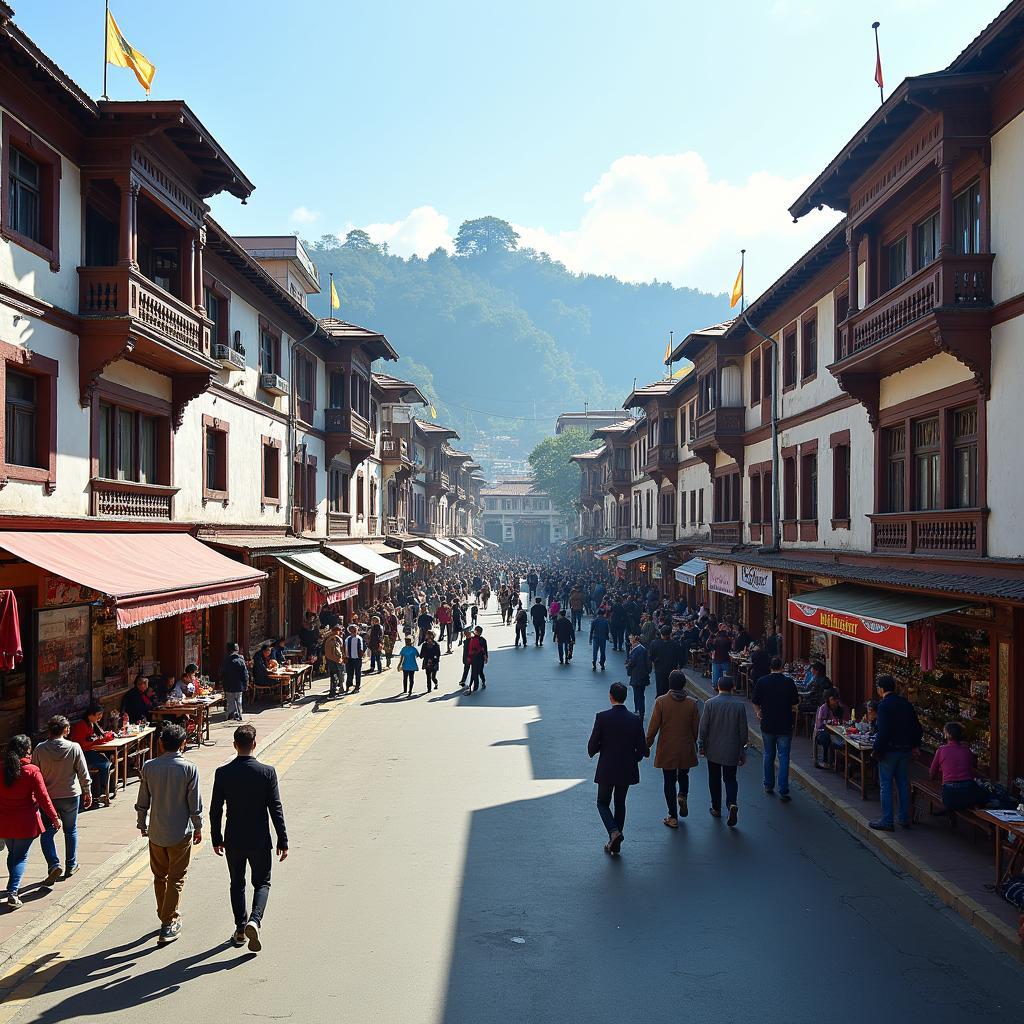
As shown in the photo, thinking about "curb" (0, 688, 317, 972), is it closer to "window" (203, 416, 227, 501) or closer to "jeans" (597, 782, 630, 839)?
"jeans" (597, 782, 630, 839)

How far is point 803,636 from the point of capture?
21.5 metres

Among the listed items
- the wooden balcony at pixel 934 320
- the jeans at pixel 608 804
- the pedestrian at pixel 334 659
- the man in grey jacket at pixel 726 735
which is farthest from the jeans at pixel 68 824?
the wooden balcony at pixel 934 320

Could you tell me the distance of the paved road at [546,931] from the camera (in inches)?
248

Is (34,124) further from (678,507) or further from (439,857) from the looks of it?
(678,507)

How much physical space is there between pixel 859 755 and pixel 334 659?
12554 millimetres

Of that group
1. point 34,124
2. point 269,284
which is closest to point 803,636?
point 269,284

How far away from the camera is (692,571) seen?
3006 cm

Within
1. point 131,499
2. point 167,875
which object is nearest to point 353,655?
point 131,499

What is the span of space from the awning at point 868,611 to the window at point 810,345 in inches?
270

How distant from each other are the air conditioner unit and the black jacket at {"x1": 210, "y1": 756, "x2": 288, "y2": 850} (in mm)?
17590

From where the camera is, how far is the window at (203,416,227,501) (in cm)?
1997

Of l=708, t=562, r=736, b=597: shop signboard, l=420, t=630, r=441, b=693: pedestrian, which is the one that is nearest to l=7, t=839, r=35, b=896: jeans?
l=420, t=630, r=441, b=693: pedestrian

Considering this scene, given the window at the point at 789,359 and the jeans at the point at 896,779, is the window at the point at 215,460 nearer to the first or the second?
the window at the point at 789,359

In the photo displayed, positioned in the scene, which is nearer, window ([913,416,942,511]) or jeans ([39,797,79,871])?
jeans ([39,797,79,871])
